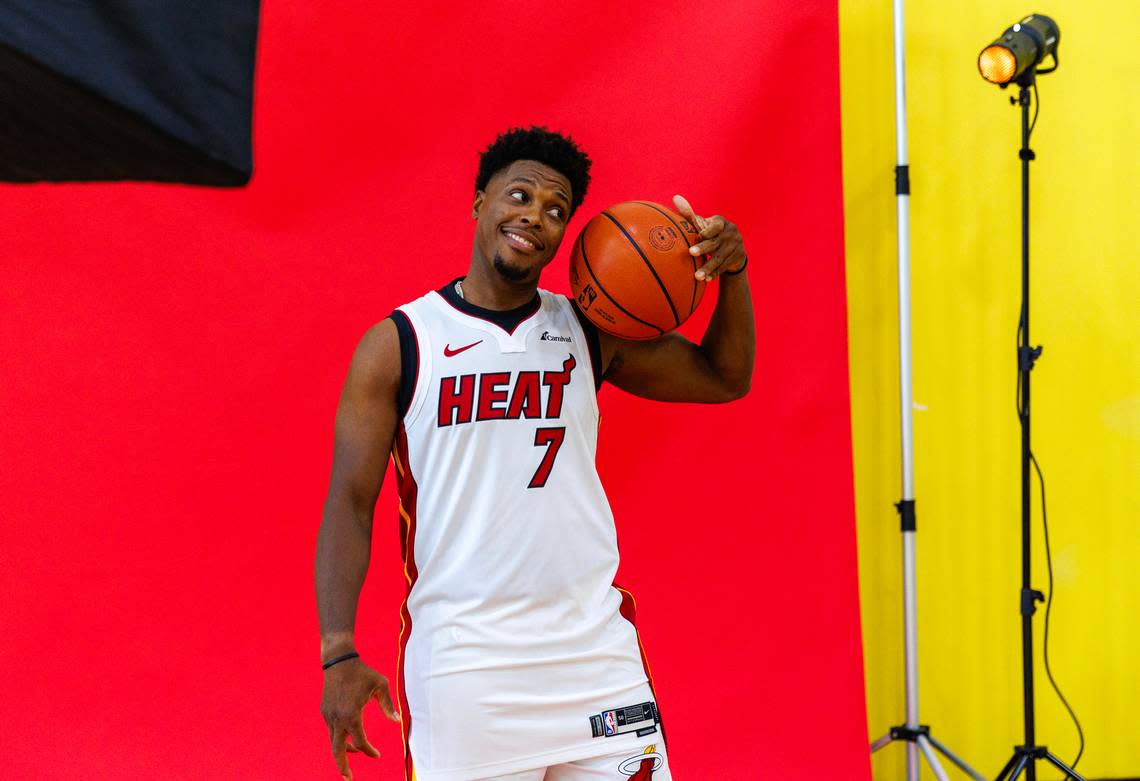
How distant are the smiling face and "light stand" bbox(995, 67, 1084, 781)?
45.5 inches

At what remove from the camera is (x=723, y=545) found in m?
2.53

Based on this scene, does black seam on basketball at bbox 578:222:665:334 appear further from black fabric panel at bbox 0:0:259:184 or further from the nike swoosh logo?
black fabric panel at bbox 0:0:259:184

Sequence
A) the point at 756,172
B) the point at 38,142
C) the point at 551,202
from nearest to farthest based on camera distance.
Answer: the point at 551,202 → the point at 38,142 → the point at 756,172

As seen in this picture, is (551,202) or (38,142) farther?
(38,142)

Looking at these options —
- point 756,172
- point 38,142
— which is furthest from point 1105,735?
point 38,142

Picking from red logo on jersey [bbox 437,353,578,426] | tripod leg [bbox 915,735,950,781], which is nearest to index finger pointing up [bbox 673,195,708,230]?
red logo on jersey [bbox 437,353,578,426]

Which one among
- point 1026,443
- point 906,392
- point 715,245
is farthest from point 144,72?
point 1026,443

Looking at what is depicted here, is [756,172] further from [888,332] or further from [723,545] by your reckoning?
[723,545]

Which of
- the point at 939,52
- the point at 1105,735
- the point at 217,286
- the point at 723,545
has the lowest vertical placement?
the point at 1105,735

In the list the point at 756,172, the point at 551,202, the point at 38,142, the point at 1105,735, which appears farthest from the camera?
the point at 1105,735

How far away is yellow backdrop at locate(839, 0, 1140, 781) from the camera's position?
2621 millimetres

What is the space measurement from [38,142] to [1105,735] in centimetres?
286

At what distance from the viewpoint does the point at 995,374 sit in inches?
104

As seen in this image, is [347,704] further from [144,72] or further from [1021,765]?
[1021,765]
